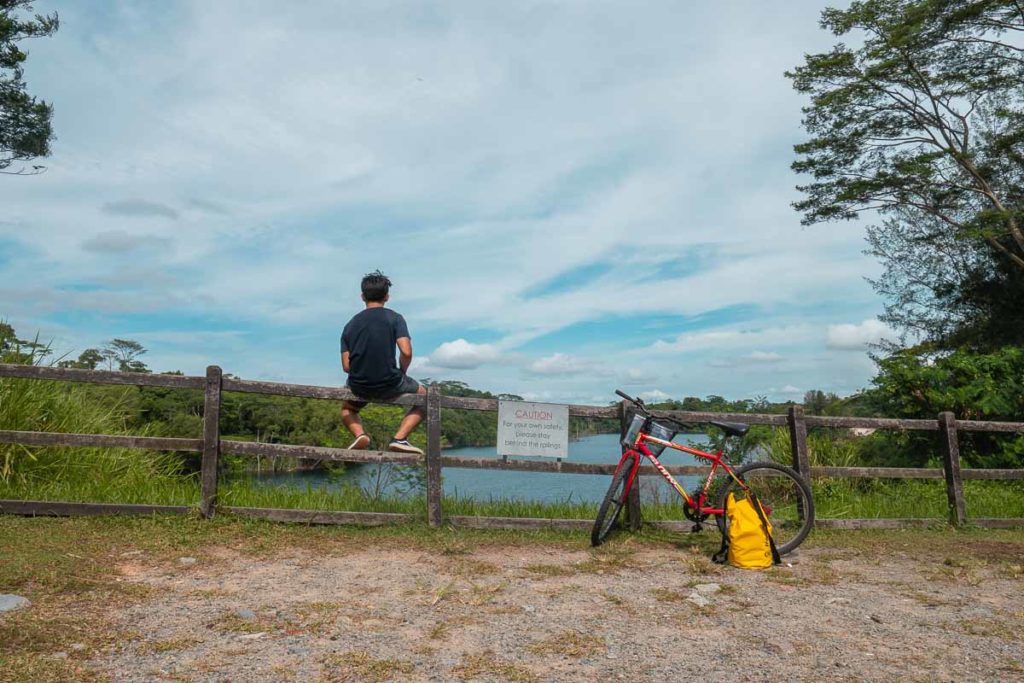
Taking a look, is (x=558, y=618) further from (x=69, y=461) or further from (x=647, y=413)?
(x=69, y=461)

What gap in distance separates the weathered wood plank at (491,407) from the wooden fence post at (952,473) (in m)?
4.25

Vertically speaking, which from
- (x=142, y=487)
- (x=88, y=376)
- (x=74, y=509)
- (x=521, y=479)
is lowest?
(x=74, y=509)

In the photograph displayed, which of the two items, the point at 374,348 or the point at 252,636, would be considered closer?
the point at 252,636

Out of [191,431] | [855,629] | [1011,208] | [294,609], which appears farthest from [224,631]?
[1011,208]

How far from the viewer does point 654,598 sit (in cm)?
499

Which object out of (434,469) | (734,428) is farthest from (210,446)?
(734,428)

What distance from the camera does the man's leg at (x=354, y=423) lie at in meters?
6.98

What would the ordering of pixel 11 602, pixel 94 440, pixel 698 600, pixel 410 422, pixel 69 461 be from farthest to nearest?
1. pixel 69 461
2. pixel 410 422
3. pixel 94 440
4. pixel 698 600
5. pixel 11 602

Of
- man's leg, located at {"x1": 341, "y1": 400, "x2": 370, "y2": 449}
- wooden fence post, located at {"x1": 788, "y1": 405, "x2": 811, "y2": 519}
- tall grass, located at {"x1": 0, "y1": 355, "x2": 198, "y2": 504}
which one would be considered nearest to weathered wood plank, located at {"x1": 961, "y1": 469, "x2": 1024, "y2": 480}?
wooden fence post, located at {"x1": 788, "y1": 405, "x2": 811, "y2": 519}

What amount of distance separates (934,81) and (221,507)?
66.5 feet

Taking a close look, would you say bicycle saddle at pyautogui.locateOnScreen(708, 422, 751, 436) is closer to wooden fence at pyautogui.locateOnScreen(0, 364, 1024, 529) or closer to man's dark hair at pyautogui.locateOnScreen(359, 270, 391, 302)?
wooden fence at pyautogui.locateOnScreen(0, 364, 1024, 529)

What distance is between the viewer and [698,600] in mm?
4941

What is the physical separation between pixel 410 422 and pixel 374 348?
837 mm

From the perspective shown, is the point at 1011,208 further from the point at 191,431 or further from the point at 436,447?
the point at 191,431
